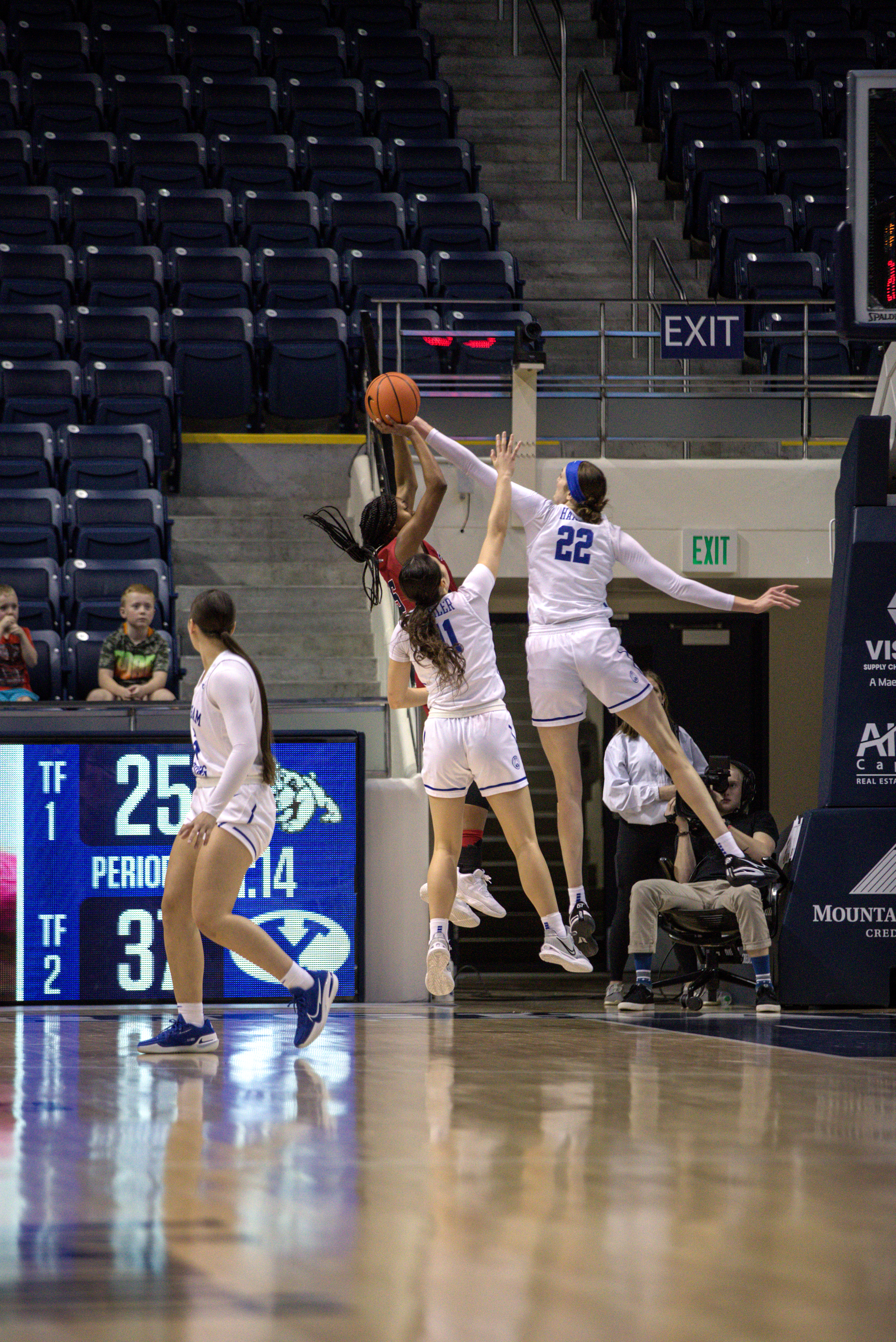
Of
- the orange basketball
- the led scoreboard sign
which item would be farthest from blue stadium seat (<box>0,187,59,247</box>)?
the orange basketball

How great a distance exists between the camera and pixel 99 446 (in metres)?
11.9

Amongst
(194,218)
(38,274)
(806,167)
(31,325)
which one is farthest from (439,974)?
(806,167)

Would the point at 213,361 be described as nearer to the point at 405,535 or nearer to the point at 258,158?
the point at 258,158

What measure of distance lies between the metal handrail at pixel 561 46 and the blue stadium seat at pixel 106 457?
7.10 m

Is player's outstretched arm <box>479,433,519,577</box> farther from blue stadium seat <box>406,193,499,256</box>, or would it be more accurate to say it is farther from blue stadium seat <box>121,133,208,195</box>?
blue stadium seat <box>121,133,208,195</box>

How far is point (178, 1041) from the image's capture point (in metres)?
6.17

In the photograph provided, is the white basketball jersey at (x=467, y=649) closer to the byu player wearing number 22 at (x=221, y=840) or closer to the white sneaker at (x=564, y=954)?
the white sneaker at (x=564, y=954)

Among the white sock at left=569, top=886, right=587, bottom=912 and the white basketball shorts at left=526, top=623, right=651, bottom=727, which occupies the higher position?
the white basketball shorts at left=526, top=623, right=651, bottom=727

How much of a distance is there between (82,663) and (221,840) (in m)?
4.46

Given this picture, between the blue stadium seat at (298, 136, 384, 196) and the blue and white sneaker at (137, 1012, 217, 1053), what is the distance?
11.0m

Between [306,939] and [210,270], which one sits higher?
[210,270]

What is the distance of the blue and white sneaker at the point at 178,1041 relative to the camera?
20.2 ft

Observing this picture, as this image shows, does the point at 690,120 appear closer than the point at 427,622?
No

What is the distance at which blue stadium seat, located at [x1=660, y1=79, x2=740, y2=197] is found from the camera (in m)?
16.5
